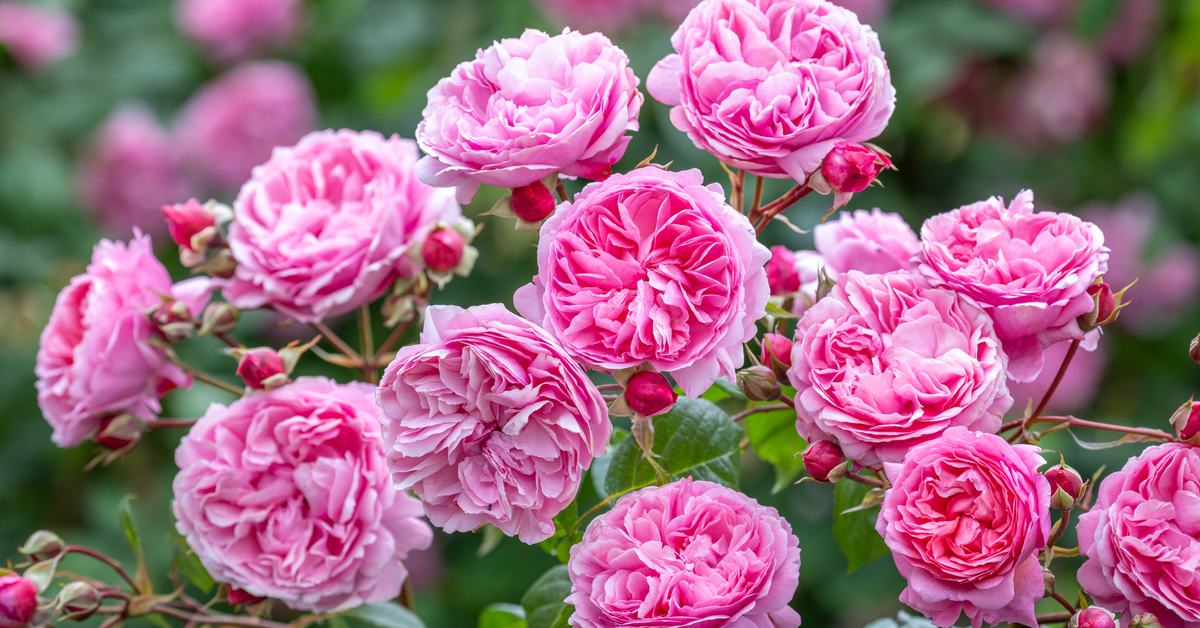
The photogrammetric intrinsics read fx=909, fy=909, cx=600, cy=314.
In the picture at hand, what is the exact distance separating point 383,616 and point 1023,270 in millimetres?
581

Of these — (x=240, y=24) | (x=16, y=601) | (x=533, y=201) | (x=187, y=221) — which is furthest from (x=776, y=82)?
(x=240, y=24)

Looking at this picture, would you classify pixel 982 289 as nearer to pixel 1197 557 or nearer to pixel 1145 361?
pixel 1197 557

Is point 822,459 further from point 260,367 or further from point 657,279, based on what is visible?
point 260,367

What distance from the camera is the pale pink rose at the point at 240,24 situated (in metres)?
2.07

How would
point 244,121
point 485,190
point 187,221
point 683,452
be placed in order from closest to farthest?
1. point 683,452
2. point 187,221
3. point 485,190
4. point 244,121

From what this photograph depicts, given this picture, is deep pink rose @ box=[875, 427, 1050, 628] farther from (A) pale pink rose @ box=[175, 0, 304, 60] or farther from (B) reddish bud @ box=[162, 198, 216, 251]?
(A) pale pink rose @ box=[175, 0, 304, 60]

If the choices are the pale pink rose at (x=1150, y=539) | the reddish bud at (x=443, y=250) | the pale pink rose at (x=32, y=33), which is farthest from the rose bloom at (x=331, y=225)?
the pale pink rose at (x=32, y=33)

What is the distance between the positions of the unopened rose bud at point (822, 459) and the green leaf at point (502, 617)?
360 millimetres

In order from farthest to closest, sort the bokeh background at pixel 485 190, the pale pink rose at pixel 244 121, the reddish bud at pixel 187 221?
the pale pink rose at pixel 244 121 < the bokeh background at pixel 485 190 < the reddish bud at pixel 187 221

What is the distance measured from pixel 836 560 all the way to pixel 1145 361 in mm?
1053

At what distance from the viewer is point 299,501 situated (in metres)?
0.68

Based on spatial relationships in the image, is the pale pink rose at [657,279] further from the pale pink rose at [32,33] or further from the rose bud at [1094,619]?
the pale pink rose at [32,33]

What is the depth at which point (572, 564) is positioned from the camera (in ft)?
1.77

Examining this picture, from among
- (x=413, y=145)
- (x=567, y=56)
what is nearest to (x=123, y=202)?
(x=413, y=145)
